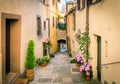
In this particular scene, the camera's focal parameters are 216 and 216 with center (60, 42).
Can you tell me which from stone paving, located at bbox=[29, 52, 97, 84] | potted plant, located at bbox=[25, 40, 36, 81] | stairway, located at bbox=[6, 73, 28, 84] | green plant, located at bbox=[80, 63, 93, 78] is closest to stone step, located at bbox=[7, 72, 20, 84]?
stairway, located at bbox=[6, 73, 28, 84]

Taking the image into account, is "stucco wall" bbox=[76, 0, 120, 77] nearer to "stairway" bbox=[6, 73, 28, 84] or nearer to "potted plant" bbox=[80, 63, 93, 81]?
"potted plant" bbox=[80, 63, 93, 81]

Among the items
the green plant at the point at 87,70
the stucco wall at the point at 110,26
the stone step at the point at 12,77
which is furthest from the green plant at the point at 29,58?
the stucco wall at the point at 110,26

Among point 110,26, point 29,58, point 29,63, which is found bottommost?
point 29,63

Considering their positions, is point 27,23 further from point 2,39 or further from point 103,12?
point 103,12

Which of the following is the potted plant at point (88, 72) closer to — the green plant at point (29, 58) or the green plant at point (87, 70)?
the green plant at point (87, 70)

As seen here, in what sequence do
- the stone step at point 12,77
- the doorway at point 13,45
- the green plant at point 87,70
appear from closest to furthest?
the stone step at point 12,77 < the doorway at point 13,45 < the green plant at point 87,70

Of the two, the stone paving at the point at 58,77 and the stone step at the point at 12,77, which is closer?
the stone step at the point at 12,77

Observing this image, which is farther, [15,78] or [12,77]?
[15,78]

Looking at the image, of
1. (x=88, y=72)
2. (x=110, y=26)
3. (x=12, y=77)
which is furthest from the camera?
(x=88, y=72)

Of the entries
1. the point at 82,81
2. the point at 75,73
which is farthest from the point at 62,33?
the point at 82,81

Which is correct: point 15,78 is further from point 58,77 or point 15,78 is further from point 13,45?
point 58,77

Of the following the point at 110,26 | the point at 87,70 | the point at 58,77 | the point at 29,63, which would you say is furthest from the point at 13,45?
the point at 110,26

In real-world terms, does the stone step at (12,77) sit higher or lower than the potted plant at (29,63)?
lower

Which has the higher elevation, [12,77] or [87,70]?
[87,70]
